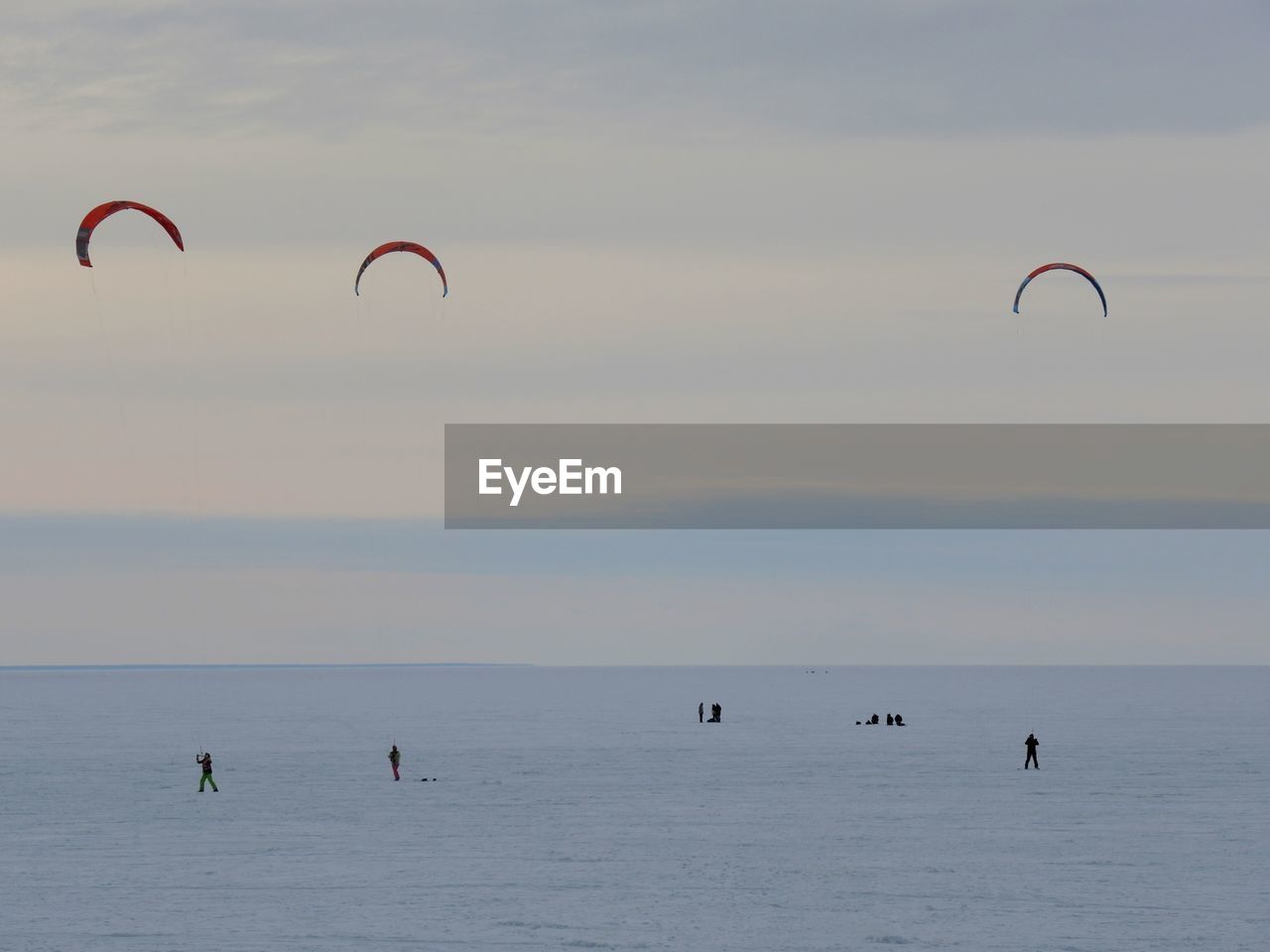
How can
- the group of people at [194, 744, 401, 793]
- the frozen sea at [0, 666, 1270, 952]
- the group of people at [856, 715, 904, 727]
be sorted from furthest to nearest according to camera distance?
the group of people at [856, 715, 904, 727] < the group of people at [194, 744, 401, 793] < the frozen sea at [0, 666, 1270, 952]

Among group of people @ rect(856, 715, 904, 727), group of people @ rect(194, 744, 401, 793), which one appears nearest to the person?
group of people @ rect(194, 744, 401, 793)

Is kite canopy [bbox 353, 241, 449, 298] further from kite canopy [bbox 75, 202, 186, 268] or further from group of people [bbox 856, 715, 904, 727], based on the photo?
group of people [bbox 856, 715, 904, 727]

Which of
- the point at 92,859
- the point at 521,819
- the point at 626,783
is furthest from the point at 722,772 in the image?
the point at 92,859

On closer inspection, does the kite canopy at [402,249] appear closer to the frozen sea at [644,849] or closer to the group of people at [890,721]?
the frozen sea at [644,849]

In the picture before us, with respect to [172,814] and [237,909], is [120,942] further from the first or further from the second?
[172,814]

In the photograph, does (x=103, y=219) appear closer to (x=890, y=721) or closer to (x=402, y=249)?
(x=402, y=249)
